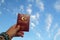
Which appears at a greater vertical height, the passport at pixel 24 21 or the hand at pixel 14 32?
the passport at pixel 24 21

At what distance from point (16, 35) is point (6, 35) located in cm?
24

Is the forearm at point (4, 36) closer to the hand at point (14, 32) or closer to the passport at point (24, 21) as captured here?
the hand at point (14, 32)

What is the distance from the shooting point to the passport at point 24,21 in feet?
39.6

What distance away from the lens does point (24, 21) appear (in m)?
12.2

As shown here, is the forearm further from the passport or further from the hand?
the passport

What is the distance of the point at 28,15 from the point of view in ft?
39.5

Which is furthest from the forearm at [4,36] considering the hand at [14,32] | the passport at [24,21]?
the passport at [24,21]

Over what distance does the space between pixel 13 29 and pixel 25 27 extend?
0.30 m

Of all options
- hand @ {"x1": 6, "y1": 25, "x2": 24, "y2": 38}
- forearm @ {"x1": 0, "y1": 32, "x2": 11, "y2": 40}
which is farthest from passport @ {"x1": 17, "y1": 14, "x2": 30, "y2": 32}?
forearm @ {"x1": 0, "y1": 32, "x2": 11, "y2": 40}

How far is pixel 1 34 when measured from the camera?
1209 centimetres

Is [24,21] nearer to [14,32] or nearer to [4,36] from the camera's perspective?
[14,32]

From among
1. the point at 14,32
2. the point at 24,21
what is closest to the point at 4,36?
the point at 14,32

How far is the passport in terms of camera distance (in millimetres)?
12062

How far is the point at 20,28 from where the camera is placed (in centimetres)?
1212
